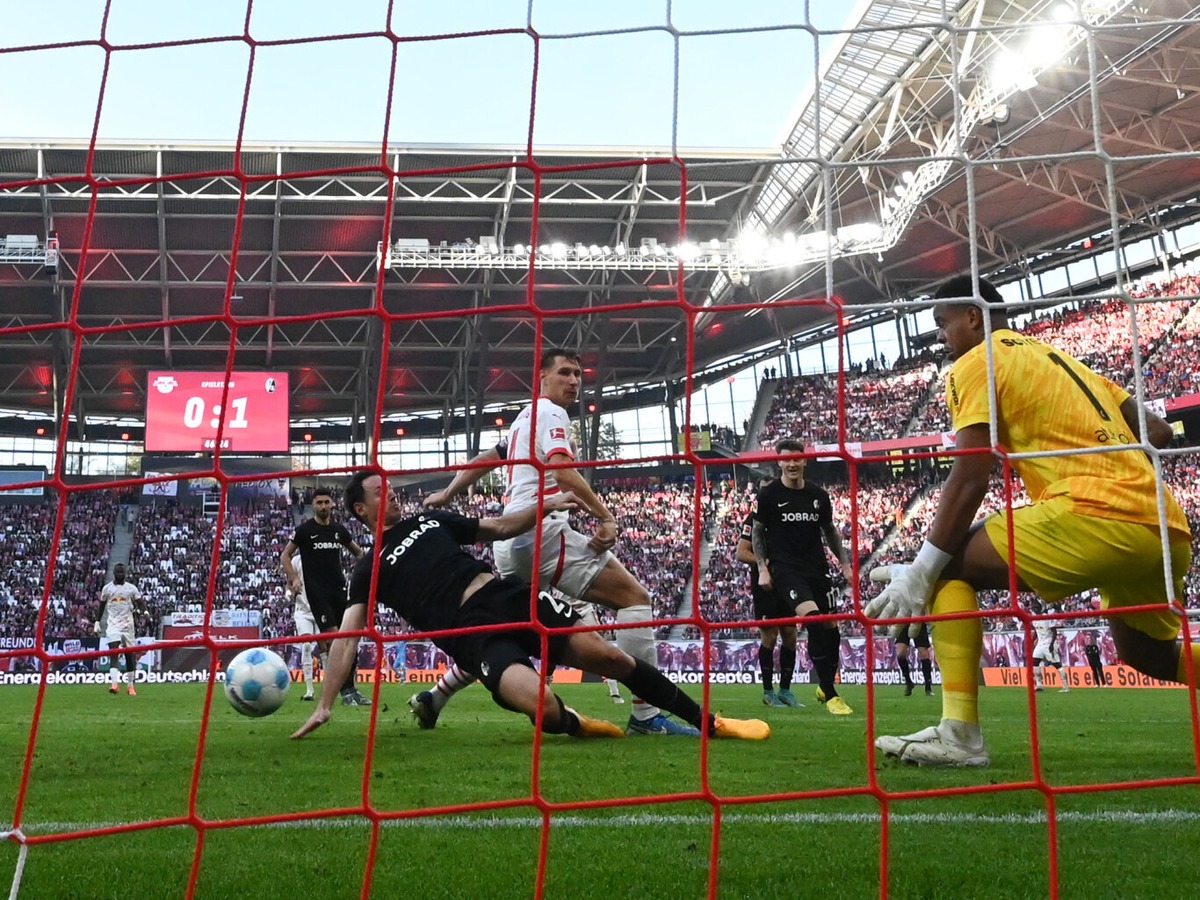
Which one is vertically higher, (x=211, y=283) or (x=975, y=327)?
(x=211, y=283)

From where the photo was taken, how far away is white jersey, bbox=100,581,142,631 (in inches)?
493

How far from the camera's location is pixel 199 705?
9938 mm

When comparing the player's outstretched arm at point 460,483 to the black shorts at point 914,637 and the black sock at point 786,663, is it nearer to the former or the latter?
the black shorts at point 914,637

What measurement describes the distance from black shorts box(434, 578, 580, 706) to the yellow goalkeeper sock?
1.60 meters

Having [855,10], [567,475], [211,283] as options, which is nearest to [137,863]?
[567,475]

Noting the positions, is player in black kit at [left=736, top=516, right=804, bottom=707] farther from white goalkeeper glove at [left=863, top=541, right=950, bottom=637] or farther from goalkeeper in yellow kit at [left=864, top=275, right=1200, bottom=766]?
white goalkeeper glove at [left=863, top=541, right=950, bottom=637]

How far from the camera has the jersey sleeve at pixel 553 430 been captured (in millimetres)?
5367

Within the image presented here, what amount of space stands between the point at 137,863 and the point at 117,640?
11026 mm

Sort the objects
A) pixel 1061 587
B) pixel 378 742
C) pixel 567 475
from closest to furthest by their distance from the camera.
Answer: pixel 1061 587 < pixel 567 475 < pixel 378 742

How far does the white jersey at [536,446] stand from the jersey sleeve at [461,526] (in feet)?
1.40

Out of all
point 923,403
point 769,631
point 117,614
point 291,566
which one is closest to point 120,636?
point 117,614

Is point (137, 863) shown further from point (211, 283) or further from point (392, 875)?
point (211, 283)

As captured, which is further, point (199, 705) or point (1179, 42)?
point (1179, 42)

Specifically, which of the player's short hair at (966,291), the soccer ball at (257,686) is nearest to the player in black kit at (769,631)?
the soccer ball at (257,686)
